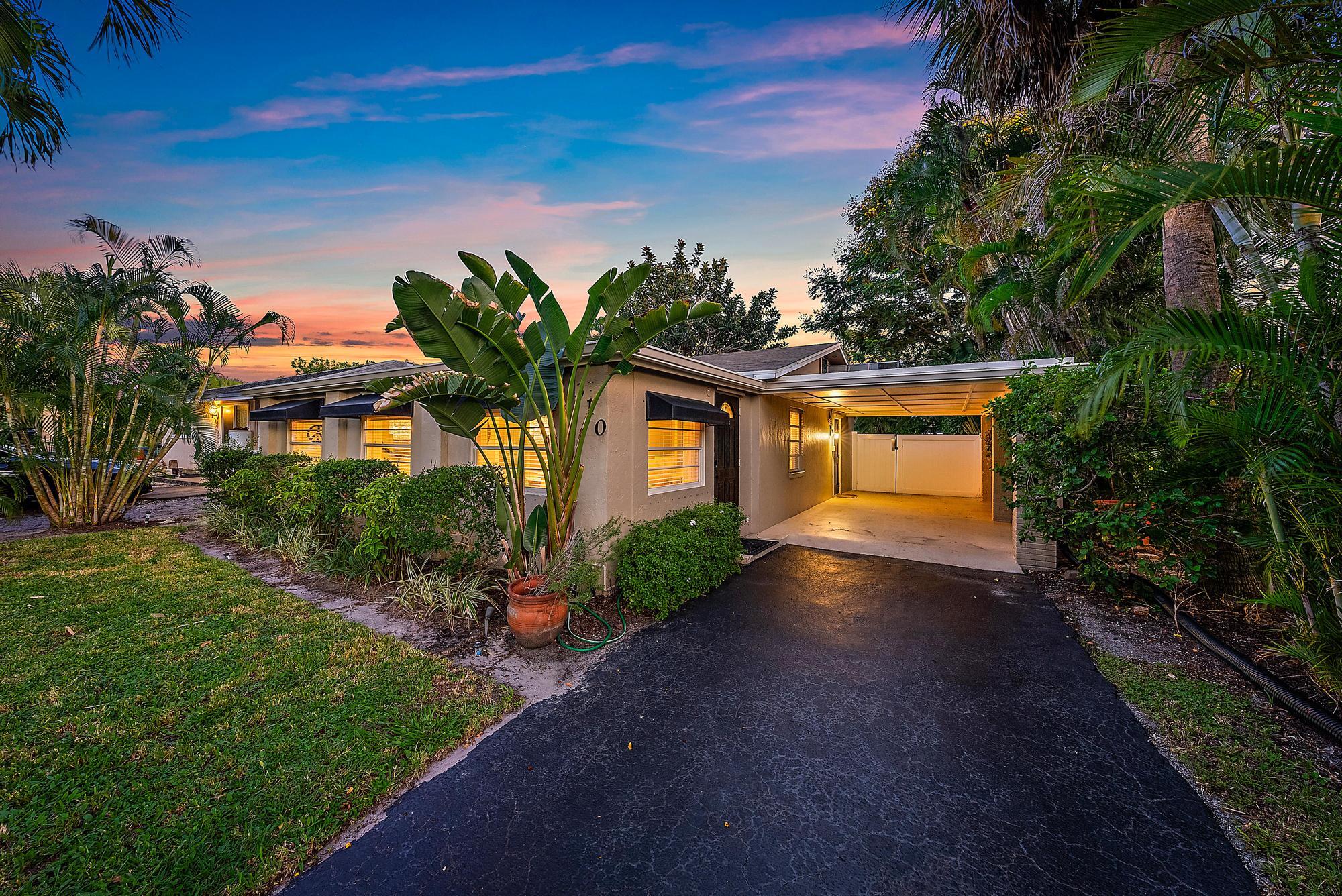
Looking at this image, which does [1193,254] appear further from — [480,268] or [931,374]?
[480,268]

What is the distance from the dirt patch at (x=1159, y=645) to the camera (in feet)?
9.25

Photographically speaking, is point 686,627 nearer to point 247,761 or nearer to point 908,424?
point 247,761

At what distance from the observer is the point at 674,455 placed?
7254 mm

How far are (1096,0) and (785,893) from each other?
8.86 metres

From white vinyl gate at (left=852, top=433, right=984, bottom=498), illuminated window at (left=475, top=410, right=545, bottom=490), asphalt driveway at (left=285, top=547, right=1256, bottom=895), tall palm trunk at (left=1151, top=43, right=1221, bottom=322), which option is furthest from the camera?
white vinyl gate at (left=852, top=433, right=984, bottom=498)

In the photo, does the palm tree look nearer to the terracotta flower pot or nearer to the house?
the house

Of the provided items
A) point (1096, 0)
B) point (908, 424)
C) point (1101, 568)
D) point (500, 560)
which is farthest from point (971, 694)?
point (908, 424)

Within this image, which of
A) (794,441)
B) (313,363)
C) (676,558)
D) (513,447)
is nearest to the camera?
(676,558)

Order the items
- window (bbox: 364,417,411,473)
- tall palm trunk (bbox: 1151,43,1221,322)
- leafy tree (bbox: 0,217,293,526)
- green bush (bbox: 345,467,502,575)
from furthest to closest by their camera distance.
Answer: window (bbox: 364,417,411,473) < leafy tree (bbox: 0,217,293,526) < tall palm trunk (bbox: 1151,43,1221,322) < green bush (bbox: 345,467,502,575)

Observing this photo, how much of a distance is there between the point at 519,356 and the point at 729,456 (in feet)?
16.6

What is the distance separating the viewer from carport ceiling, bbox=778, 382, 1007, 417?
8.27 metres

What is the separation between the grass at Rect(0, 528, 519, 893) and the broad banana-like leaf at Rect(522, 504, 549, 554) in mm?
1165

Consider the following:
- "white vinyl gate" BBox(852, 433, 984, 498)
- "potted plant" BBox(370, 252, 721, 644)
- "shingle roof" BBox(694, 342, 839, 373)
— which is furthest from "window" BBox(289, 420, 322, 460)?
"white vinyl gate" BBox(852, 433, 984, 498)

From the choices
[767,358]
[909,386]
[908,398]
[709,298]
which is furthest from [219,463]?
[709,298]
